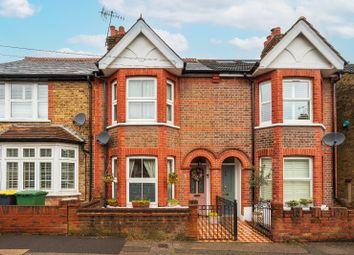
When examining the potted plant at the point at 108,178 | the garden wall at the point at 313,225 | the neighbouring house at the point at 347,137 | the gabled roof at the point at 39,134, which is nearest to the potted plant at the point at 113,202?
the potted plant at the point at 108,178

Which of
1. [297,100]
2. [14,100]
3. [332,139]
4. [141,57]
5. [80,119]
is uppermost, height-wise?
[141,57]

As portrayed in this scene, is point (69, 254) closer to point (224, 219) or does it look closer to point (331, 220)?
point (224, 219)

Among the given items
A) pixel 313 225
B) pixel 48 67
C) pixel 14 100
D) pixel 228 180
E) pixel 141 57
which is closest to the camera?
pixel 313 225

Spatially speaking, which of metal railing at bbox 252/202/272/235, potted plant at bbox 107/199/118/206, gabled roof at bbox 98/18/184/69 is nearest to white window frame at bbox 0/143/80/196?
potted plant at bbox 107/199/118/206

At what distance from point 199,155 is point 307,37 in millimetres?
5843

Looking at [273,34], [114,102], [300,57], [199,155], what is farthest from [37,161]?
[273,34]

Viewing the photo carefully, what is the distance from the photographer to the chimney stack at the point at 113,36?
17.9m

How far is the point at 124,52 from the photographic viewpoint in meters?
15.5

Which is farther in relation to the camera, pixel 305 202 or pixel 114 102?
pixel 114 102

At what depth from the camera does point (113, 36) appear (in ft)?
59.4

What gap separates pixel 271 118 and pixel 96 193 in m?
7.19

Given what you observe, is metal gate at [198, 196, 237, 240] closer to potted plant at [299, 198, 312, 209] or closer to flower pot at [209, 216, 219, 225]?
flower pot at [209, 216, 219, 225]

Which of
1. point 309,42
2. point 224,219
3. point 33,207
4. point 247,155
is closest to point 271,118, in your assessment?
point 247,155

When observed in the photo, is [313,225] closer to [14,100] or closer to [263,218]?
[263,218]
